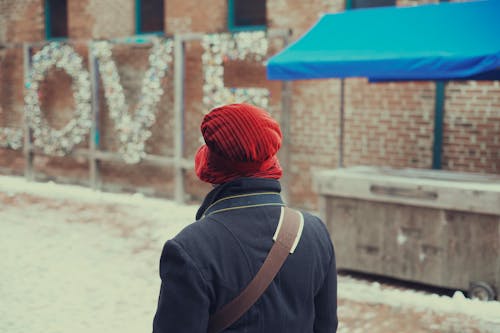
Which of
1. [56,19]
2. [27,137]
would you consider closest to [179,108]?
[27,137]

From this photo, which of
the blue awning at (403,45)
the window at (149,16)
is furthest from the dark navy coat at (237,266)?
the window at (149,16)

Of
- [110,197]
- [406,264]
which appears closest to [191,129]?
[110,197]

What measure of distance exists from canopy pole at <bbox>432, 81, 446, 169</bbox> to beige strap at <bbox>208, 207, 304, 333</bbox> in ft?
22.1

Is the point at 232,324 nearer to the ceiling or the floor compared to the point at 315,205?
nearer to the ceiling

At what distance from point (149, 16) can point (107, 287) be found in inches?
269

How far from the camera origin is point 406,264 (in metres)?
6.41

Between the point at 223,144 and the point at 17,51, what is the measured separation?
525 inches

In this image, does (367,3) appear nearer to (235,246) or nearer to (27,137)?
(27,137)

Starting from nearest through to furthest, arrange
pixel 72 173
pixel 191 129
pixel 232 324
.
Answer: pixel 232 324 → pixel 191 129 → pixel 72 173

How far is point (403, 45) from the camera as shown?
6.57 meters

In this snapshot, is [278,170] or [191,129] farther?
[191,129]

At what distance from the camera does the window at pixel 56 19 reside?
44.3 feet

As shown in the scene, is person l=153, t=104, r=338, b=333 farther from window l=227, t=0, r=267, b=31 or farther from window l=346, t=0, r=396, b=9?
window l=227, t=0, r=267, b=31

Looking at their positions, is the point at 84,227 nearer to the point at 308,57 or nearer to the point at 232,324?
the point at 308,57
